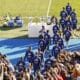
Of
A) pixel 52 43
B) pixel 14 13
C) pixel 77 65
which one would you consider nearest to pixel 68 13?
pixel 52 43

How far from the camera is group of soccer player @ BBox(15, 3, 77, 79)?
62.2ft

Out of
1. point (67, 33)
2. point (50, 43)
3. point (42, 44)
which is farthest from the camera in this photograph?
point (50, 43)

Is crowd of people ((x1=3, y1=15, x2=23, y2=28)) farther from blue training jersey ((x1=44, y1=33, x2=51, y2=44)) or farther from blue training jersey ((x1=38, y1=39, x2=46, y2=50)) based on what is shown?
blue training jersey ((x1=38, y1=39, x2=46, y2=50))

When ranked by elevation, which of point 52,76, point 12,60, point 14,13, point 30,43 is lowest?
point 52,76

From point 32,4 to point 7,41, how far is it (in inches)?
353

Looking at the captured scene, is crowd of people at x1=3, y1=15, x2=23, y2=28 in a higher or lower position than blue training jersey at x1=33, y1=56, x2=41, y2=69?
higher

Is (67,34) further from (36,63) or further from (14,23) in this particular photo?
(14,23)

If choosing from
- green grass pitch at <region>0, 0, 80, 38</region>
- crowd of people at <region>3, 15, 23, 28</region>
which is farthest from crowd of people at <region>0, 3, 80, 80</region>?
green grass pitch at <region>0, 0, 80, 38</region>

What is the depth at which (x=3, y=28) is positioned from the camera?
29453 mm

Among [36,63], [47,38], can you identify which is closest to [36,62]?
[36,63]

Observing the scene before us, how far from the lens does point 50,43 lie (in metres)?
24.7

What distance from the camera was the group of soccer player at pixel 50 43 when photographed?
19.0m

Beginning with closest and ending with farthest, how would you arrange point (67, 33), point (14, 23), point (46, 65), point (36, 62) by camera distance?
point (46, 65), point (36, 62), point (67, 33), point (14, 23)

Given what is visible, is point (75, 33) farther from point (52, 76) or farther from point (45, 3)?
point (52, 76)
